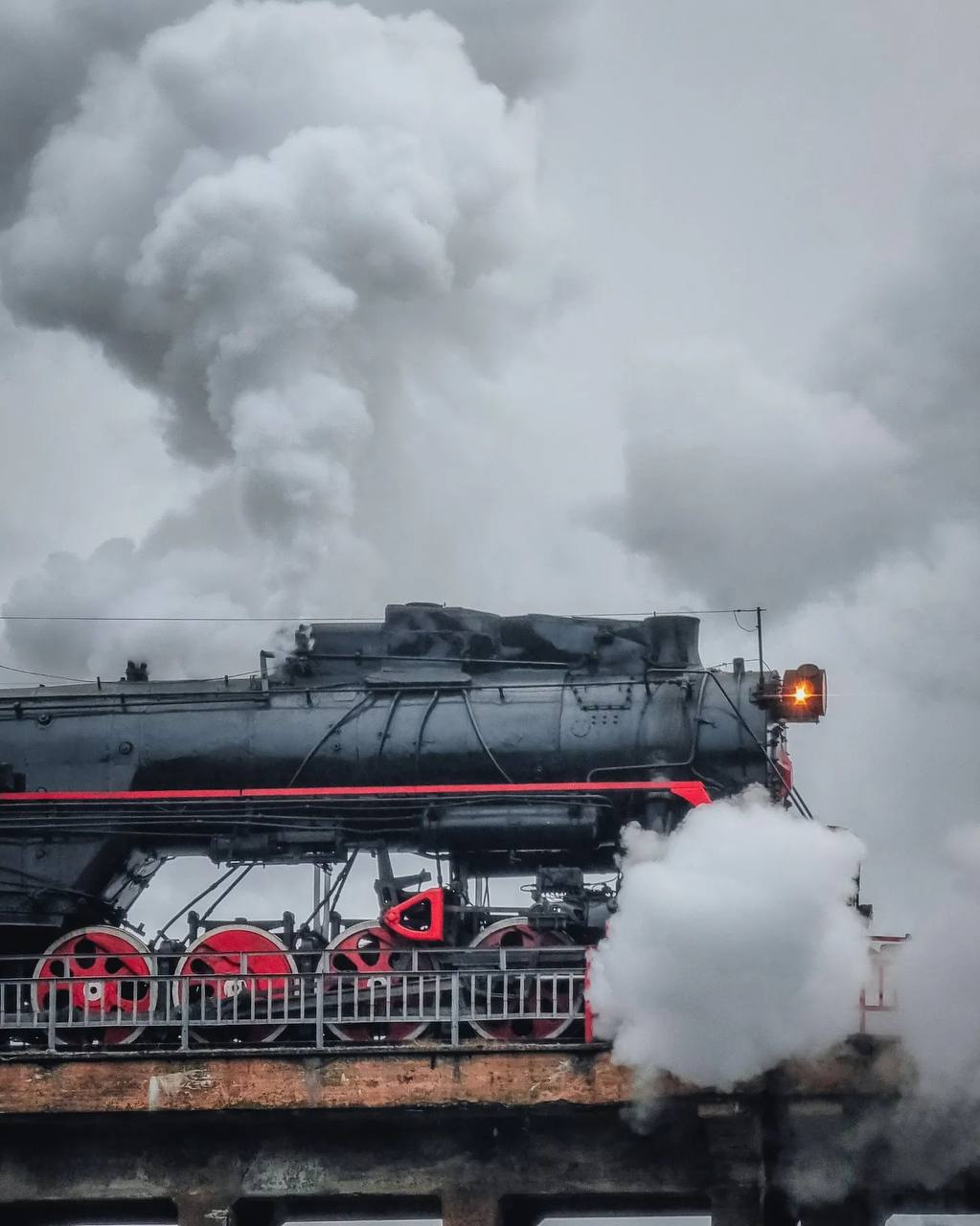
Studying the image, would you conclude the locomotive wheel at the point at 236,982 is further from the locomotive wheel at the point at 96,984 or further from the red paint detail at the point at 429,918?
the red paint detail at the point at 429,918

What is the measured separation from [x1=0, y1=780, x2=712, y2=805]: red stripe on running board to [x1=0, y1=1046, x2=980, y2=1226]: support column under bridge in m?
2.94

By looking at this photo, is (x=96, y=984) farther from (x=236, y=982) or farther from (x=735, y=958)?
(x=735, y=958)

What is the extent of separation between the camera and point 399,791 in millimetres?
18750

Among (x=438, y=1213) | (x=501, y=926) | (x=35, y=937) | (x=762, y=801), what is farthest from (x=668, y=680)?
(x=35, y=937)

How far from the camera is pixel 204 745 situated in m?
19.5

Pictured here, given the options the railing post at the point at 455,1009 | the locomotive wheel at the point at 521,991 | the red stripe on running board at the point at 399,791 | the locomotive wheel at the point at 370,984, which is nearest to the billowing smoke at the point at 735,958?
the locomotive wheel at the point at 521,991

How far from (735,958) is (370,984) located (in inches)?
132

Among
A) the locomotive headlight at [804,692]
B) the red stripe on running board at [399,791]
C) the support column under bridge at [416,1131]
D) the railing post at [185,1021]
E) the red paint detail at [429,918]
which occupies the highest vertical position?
the locomotive headlight at [804,692]

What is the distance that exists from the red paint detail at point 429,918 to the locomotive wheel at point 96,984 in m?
2.22

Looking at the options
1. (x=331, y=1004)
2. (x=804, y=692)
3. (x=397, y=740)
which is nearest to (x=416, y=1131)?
(x=331, y=1004)

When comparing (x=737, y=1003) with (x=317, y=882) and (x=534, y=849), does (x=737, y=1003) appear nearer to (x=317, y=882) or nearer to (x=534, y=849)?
(x=534, y=849)

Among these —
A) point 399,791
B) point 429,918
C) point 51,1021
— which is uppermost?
point 399,791

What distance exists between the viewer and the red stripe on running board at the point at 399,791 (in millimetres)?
18312

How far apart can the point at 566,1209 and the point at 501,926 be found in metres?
2.58
